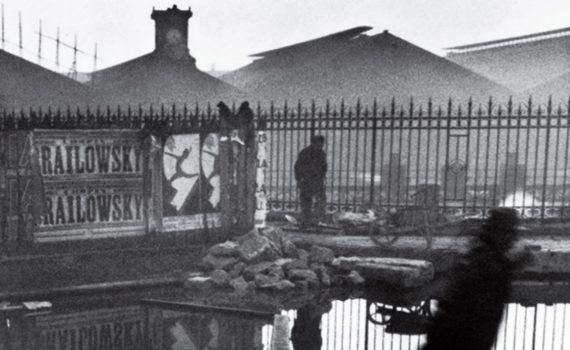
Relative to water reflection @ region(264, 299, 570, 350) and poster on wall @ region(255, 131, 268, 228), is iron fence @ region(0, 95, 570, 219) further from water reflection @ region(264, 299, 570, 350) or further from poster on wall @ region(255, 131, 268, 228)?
water reflection @ region(264, 299, 570, 350)

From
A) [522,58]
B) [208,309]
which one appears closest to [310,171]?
[208,309]

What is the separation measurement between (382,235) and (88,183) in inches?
222

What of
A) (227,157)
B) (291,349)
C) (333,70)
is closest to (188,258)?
(227,157)

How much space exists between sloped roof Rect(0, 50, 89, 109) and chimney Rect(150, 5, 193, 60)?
4.98 metres

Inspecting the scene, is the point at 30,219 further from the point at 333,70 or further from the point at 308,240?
the point at 333,70

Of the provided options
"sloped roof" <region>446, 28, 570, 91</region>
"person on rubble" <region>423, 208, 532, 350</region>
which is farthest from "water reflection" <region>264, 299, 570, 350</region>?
"sloped roof" <region>446, 28, 570, 91</region>

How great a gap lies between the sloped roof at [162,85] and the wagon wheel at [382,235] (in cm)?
2258

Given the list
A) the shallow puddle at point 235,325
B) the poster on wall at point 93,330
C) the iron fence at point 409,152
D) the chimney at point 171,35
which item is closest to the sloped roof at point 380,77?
the iron fence at point 409,152

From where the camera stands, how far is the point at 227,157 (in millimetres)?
12516

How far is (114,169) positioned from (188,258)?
2.00 meters

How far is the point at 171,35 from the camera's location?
36.0 m

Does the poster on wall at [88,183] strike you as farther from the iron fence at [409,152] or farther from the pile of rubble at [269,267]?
the pile of rubble at [269,267]

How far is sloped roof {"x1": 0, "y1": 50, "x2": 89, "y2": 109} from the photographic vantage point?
32.5 m

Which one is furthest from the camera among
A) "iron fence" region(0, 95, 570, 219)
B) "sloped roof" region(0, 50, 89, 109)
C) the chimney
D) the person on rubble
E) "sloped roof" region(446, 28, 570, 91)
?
"sloped roof" region(446, 28, 570, 91)
